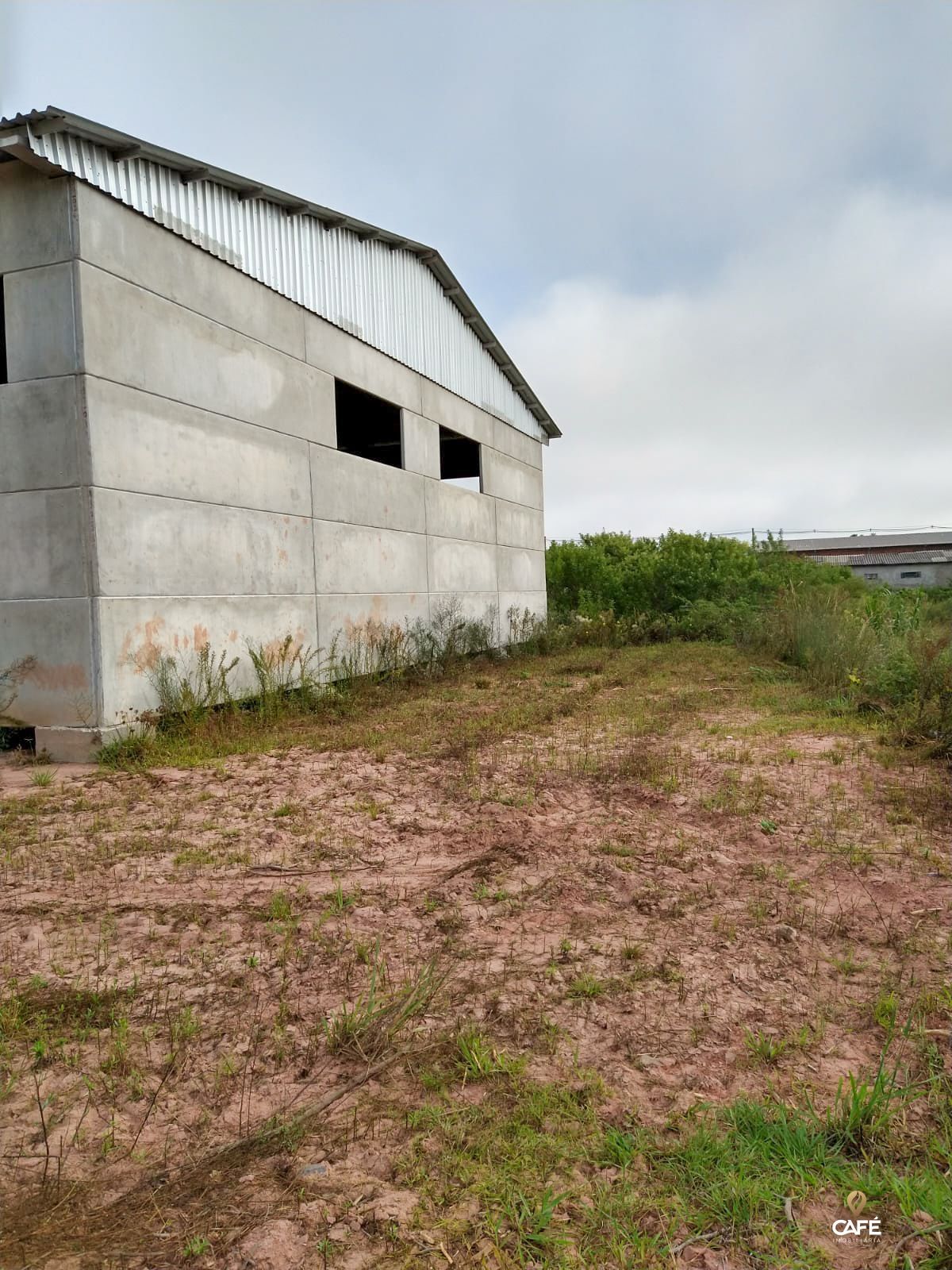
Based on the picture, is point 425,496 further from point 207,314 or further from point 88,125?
point 88,125

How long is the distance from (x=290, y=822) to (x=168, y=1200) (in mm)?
3247

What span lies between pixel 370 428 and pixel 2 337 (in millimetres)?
7493

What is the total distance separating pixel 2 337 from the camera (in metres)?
7.97

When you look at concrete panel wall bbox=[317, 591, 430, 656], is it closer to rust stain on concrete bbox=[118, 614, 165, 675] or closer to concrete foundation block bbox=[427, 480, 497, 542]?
concrete foundation block bbox=[427, 480, 497, 542]

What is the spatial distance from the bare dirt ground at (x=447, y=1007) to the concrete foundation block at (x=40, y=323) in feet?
11.9

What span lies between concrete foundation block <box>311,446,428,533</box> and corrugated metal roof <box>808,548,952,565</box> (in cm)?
4342

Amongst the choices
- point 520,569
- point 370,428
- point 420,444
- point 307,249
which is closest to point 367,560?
point 420,444

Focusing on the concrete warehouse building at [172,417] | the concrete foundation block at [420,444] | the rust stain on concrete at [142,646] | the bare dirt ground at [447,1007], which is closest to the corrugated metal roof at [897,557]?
the concrete foundation block at [420,444]

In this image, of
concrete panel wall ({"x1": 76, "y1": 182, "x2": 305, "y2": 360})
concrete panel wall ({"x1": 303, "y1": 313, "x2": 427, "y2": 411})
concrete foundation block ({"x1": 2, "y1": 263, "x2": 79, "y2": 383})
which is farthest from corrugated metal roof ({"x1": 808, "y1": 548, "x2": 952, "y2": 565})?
concrete foundation block ({"x1": 2, "y1": 263, "x2": 79, "y2": 383})

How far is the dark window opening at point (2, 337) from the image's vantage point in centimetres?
720

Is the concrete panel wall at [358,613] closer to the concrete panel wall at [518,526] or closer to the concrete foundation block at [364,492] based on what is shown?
the concrete foundation block at [364,492]

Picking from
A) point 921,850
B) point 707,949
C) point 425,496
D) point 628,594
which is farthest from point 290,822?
point 628,594

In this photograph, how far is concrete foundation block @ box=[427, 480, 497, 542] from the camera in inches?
530
